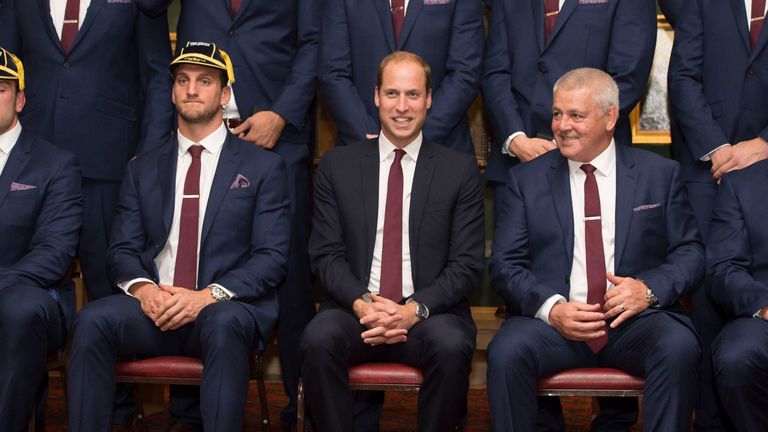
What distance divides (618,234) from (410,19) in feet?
3.98

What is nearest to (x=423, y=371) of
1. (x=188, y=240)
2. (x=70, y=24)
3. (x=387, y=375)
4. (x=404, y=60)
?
(x=387, y=375)

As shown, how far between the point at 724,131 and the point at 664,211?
57 cm

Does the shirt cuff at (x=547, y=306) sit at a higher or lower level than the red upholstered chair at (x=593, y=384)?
higher

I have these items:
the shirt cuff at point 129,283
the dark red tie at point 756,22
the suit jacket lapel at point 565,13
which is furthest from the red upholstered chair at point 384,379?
the dark red tie at point 756,22

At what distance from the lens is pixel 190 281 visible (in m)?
4.16

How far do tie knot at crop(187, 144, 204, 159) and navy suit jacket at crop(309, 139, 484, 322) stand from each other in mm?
451

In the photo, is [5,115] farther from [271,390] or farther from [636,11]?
[636,11]

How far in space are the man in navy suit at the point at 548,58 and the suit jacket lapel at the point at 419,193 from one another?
1.33 feet

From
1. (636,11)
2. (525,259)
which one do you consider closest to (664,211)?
(525,259)

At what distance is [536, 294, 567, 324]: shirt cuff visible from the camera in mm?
3848

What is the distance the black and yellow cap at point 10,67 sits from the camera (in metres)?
4.31

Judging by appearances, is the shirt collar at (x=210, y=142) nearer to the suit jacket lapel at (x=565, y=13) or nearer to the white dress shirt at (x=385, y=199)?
the white dress shirt at (x=385, y=199)

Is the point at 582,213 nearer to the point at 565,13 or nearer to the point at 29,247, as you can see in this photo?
the point at 565,13

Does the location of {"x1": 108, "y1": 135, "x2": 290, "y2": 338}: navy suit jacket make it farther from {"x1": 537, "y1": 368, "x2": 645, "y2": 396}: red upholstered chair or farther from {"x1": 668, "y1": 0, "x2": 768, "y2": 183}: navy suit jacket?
{"x1": 668, "y1": 0, "x2": 768, "y2": 183}: navy suit jacket
